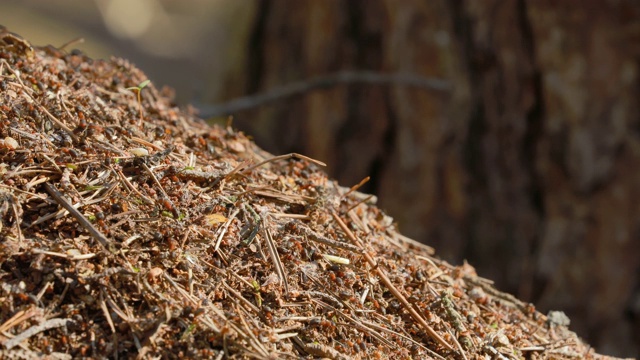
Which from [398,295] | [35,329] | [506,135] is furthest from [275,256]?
[506,135]

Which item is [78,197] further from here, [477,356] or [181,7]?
[181,7]

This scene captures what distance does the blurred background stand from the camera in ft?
11.0

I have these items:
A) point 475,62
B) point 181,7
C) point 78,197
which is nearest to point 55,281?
point 78,197

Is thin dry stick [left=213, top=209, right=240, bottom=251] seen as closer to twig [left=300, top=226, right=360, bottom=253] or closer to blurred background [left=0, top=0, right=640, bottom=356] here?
twig [left=300, top=226, right=360, bottom=253]

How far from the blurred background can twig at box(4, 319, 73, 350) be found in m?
2.09

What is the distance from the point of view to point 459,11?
3.66 m

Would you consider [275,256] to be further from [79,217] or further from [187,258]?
[79,217]

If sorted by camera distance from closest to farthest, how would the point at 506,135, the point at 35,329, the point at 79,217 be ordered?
the point at 35,329 → the point at 79,217 → the point at 506,135

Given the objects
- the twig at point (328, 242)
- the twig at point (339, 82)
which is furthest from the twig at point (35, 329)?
the twig at point (339, 82)

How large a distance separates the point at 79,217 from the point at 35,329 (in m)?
0.20

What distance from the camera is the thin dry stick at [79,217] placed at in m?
1.05

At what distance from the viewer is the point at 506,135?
359 centimetres

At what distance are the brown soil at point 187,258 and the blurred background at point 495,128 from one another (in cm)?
172

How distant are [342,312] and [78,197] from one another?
481mm
